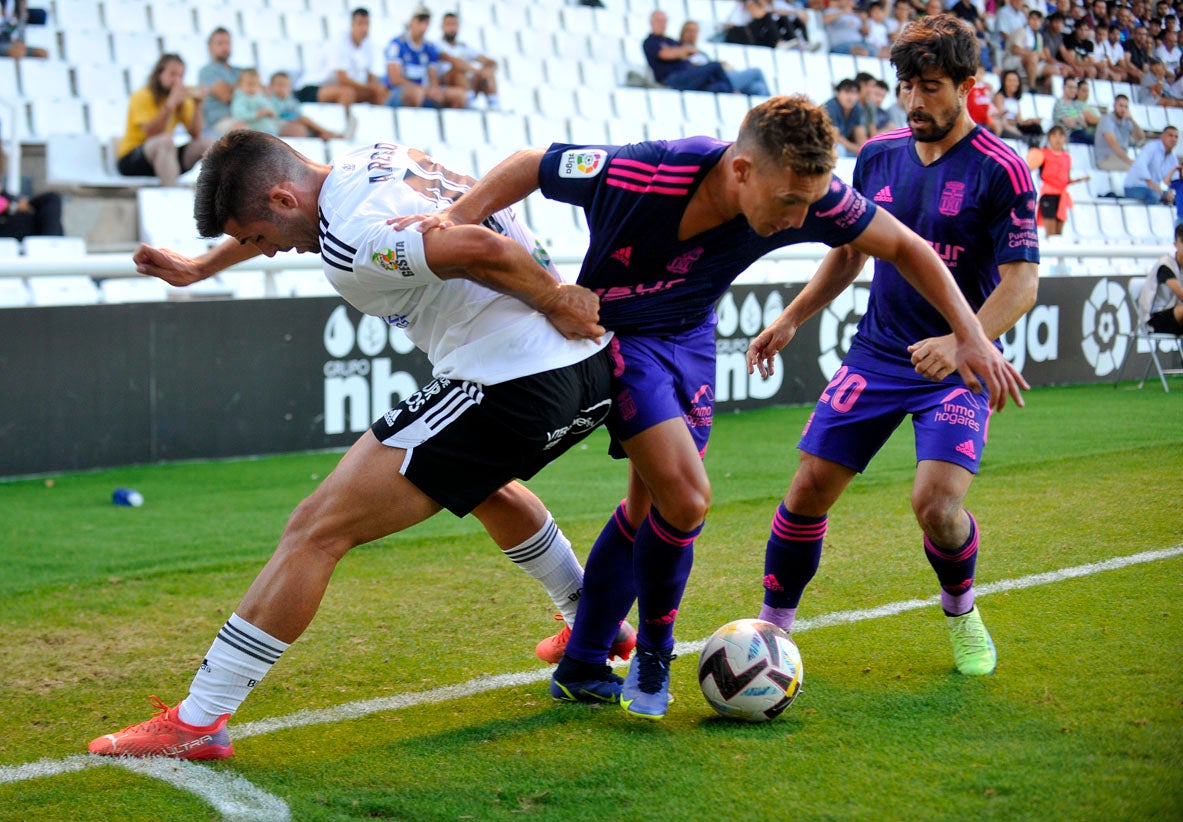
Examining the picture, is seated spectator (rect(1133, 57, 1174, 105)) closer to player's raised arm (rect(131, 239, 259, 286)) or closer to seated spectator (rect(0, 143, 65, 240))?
seated spectator (rect(0, 143, 65, 240))

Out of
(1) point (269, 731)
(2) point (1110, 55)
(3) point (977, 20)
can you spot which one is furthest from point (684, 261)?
(2) point (1110, 55)

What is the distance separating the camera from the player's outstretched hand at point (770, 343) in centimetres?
448

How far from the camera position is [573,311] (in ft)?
12.0

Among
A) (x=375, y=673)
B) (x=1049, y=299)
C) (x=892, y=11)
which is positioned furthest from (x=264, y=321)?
(x=892, y=11)

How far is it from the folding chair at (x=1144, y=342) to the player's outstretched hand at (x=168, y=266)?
11319mm

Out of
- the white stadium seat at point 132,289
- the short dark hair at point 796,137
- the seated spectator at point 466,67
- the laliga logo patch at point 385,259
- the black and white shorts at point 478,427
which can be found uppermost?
the seated spectator at point 466,67

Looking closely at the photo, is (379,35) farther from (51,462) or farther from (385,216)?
(385,216)

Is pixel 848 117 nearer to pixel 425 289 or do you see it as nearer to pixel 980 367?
pixel 980 367

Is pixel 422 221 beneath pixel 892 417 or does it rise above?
above

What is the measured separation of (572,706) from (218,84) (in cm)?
878

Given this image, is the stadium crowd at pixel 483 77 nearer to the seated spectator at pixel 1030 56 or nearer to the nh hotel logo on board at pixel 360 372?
the seated spectator at pixel 1030 56

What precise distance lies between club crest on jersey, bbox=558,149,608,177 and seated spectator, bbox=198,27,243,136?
8.41 m

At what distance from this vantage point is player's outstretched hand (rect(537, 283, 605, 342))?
365cm

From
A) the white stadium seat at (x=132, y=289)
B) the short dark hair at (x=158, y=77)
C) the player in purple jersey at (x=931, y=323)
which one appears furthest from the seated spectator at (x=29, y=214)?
the player in purple jersey at (x=931, y=323)
